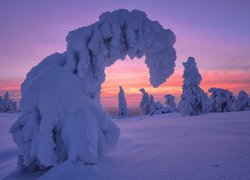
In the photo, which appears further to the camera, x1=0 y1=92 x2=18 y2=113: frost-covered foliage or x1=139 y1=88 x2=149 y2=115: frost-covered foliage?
x1=0 y1=92 x2=18 y2=113: frost-covered foliage

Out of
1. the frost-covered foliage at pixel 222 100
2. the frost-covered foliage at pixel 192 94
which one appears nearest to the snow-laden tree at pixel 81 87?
the frost-covered foliage at pixel 192 94

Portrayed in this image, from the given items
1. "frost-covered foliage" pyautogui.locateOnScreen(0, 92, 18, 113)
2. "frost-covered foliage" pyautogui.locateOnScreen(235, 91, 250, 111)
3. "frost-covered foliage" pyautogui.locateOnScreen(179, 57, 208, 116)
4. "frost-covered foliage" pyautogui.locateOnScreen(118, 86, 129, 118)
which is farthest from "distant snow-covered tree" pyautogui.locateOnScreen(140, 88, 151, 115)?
"frost-covered foliage" pyautogui.locateOnScreen(0, 92, 18, 113)

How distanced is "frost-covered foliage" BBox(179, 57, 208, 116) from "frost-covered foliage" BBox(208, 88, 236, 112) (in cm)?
1188

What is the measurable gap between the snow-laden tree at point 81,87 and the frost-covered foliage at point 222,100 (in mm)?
34338

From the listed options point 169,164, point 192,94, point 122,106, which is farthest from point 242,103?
point 169,164

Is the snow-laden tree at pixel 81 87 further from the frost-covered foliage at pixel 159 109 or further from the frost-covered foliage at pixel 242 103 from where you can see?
the frost-covered foliage at pixel 242 103

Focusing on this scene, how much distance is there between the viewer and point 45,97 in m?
6.32

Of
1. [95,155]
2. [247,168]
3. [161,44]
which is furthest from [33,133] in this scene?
[247,168]

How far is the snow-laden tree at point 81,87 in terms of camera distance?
19.7 ft

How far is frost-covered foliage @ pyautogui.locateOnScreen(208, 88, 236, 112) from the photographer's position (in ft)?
128

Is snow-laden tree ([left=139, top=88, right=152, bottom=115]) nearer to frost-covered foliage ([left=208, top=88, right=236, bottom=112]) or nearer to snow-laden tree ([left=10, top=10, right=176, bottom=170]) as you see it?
frost-covered foliage ([left=208, top=88, right=236, bottom=112])

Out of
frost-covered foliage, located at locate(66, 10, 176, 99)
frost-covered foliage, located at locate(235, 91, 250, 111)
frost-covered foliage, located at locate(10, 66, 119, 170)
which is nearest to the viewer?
frost-covered foliage, located at locate(10, 66, 119, 170)

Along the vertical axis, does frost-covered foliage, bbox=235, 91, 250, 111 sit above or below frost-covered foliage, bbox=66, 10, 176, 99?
below

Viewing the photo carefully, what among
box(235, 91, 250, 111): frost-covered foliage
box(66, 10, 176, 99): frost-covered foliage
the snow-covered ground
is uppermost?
box(66, 10, 176, 99): frost-covered foliage
